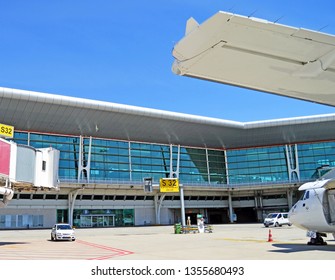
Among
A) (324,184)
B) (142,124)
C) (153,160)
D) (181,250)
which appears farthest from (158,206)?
(324,184)

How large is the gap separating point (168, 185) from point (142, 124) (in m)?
9.85

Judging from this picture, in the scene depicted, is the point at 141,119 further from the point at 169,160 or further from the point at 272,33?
the point at 272,33

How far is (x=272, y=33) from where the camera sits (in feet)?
21.8

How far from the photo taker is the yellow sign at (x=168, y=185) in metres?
49.8

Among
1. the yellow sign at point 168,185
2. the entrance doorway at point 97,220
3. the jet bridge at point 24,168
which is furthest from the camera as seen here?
the entrance doorway at point 97,220

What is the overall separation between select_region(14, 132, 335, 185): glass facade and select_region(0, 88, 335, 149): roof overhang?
5.11 feet

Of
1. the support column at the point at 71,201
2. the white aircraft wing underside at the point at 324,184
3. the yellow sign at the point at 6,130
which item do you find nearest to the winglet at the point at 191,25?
the white aircraft wing underside at the point at 324,184

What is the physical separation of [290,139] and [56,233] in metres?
48.5

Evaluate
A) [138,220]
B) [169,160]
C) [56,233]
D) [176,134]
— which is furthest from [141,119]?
[56,233]

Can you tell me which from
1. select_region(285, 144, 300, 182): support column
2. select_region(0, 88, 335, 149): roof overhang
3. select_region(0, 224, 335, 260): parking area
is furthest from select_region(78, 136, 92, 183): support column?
select_region(285, 144, 300, 182): support column

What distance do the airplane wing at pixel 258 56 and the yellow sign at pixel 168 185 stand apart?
138ft

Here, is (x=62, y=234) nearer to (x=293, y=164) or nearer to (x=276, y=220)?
(x=276, y=220)

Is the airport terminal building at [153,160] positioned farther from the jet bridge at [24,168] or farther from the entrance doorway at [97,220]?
the jet bridge at [24,168]

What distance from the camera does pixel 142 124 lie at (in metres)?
53.7
